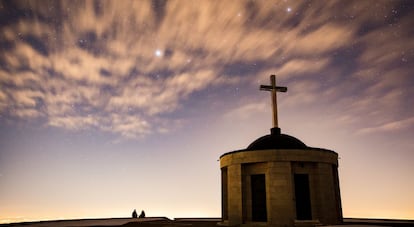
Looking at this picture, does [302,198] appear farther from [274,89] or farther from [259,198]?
[274,89]

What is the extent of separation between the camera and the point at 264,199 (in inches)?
902

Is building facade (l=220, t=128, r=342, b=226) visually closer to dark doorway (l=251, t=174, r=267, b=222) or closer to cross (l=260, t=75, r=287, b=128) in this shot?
dark doorway (l=251, t=174, r=267, b=222)

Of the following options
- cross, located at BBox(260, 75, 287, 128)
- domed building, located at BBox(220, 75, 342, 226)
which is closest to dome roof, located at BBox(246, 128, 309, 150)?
domed building, located at BBox(220, 75, 342, 226)

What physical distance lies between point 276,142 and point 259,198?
161 inches

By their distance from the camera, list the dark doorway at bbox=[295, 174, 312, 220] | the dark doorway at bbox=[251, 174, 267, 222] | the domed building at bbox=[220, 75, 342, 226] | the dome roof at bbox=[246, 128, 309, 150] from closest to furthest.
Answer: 1. the domed building at bbox=[220, 75, 342, 226]
2. the dark doorway at bbox=[295, 174, 312, 220]
3. the dark doorway at bbox=[251, 174, 267, 222]
4. the dome roof at bbox=[246, 128, 309, 150]

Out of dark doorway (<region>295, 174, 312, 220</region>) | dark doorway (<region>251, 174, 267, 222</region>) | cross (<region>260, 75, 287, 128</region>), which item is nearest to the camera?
dark doorway (<region>295, 174, 312, 220</region>)

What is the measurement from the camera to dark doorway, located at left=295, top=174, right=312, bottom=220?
74.1 ft

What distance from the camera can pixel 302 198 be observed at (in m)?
22.8

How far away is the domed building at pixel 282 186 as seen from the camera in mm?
22000

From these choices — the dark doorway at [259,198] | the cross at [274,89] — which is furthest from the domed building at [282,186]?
the cross at [274,89]

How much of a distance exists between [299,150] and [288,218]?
14.4 ft

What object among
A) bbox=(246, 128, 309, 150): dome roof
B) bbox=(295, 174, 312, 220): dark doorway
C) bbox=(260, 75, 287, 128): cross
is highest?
bbox=(260, 75, 287, 128): cross

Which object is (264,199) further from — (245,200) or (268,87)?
(268,87)

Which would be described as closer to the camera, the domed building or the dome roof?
the domed building
